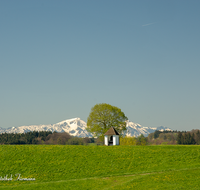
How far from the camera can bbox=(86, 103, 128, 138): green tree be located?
73.4 meters

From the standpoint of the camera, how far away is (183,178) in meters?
30.9

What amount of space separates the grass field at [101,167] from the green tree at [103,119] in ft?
64.9

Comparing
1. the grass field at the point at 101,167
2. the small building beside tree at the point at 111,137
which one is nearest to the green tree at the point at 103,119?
the small building beside tree at the point at 111,137

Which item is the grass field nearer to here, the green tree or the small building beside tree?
the small building beside tree

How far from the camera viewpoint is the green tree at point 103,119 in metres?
73.4

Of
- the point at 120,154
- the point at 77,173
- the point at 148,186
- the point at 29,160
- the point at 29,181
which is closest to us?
the point at 148,186

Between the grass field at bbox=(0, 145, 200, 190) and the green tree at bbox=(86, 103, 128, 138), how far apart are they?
19766 mm

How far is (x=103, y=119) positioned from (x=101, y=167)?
3213 cm

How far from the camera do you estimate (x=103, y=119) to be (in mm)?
73500

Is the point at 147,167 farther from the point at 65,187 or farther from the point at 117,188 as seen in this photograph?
the point at 65,187

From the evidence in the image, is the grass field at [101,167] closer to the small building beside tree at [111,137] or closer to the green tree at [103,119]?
the small building beside tree at [111,137]

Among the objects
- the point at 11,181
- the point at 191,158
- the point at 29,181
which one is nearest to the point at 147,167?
the point at 191,158

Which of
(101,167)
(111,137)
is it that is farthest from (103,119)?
(101,167)

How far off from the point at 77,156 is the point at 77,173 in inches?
323
